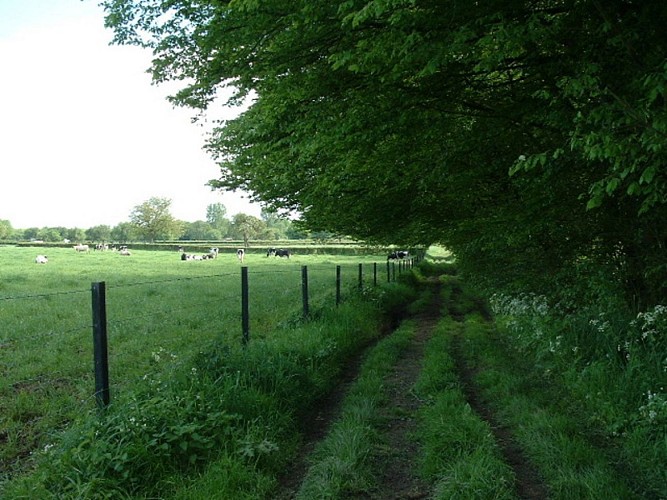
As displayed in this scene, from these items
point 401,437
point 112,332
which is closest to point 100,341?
point 401,437

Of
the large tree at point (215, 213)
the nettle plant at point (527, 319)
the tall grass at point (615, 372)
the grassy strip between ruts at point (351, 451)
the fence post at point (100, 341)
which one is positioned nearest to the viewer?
the grassy strip between ruts at point (351, 451)

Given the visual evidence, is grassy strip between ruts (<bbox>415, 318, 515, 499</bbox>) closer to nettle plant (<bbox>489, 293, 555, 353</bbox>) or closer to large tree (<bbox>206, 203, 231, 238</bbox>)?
nettle plant (<bbox>489, 293, 555, 353</bbox>)

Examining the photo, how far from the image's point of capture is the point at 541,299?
9039 millimetres

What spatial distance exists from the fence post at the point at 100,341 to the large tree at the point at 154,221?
119m

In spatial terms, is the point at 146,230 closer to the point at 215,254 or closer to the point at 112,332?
the point at 215,254

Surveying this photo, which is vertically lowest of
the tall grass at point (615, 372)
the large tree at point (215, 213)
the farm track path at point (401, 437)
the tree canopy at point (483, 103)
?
the farm track path at point (401, 437)

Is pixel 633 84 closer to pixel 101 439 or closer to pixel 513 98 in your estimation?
pixel 513 98

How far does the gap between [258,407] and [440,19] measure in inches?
154

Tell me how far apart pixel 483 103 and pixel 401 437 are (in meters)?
3.85

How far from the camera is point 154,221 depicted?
11700cm

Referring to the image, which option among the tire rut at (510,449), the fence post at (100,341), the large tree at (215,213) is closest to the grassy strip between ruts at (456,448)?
the tire rut at (510,449)

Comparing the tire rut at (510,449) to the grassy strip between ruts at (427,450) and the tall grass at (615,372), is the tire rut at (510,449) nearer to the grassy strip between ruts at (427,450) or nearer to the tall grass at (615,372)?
the grassy strip between ruts at (427,450)

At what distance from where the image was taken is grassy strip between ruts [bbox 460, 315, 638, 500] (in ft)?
12.1

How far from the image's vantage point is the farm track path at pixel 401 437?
12.6 ft
